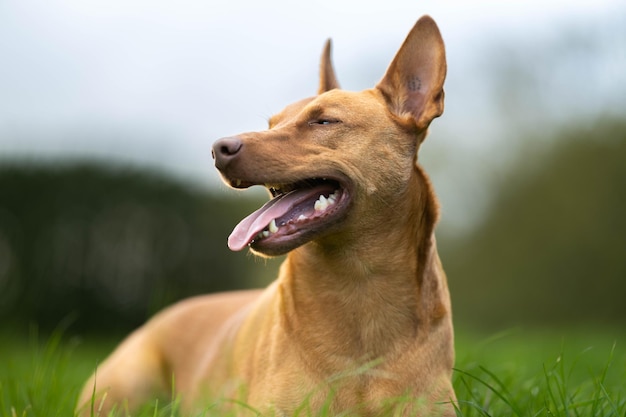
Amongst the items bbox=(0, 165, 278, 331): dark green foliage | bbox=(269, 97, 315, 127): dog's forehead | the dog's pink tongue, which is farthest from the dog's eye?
bbox=(0, 165, 278, 331): dark green foliage

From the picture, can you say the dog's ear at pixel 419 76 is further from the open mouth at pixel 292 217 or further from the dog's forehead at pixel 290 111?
the open mouth at pixel 292 217

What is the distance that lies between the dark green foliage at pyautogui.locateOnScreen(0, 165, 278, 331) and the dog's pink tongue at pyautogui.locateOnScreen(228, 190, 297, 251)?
639cm

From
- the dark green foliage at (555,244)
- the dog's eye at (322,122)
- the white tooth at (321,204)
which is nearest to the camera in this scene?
the white tooth at (321,204)

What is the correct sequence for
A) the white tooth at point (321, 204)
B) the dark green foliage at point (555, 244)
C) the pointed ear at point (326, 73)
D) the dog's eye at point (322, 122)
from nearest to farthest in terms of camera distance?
the white tooth at point (321, 204) → the dog's eye at point (322, 122) → the pointed ear at point (326, 73) → the dark green foliage at point (555, 244)

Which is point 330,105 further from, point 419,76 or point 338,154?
point 419,76

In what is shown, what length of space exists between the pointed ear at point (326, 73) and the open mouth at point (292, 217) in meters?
1.10

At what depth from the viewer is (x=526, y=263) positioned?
49.3ft

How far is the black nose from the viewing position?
3322mm

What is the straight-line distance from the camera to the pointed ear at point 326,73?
181 inches

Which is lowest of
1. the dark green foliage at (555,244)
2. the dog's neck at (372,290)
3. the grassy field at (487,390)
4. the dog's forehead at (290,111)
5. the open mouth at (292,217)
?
the dark green foliage at (555,244)

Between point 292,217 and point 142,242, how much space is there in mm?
7088

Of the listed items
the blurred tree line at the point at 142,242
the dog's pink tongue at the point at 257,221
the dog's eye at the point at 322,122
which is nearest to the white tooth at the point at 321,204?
the dog's pink tongue at the point at 257,221

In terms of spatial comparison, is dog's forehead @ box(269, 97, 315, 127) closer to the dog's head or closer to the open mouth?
the dog's head

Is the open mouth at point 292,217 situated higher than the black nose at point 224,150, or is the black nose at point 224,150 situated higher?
the black nose at point 224,150
